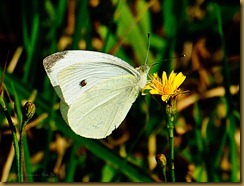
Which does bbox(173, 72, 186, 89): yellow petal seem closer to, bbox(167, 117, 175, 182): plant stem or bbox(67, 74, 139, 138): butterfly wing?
bbox(167, 117, 175, 182): plant stem

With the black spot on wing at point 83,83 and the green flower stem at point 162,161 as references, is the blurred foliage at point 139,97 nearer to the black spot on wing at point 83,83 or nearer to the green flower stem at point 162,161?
the black spot on wing at point 83,83

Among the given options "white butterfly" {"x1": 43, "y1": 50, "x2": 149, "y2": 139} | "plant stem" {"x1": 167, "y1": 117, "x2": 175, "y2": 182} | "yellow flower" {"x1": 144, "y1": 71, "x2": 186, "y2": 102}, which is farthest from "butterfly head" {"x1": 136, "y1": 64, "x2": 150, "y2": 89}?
"plant stem" {"x1": 167, "y1": 117, "x2": 175, "y2": 182}

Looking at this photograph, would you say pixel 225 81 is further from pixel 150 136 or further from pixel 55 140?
pixel 55 140

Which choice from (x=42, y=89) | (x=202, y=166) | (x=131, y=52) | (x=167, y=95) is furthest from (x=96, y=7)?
(x=167, y=95)

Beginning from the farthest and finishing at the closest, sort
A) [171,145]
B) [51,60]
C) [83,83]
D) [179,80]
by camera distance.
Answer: [83,83] < [51,60] < [179,80] < [171,145]

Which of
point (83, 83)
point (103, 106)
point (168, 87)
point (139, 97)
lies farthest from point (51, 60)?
point (139, 97)

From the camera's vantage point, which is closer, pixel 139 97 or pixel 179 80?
pixel 179 80

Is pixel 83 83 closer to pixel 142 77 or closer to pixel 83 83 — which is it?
pixel 83 83

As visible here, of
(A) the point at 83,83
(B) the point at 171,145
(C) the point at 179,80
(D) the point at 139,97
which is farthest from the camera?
(D) the point at 139,97
